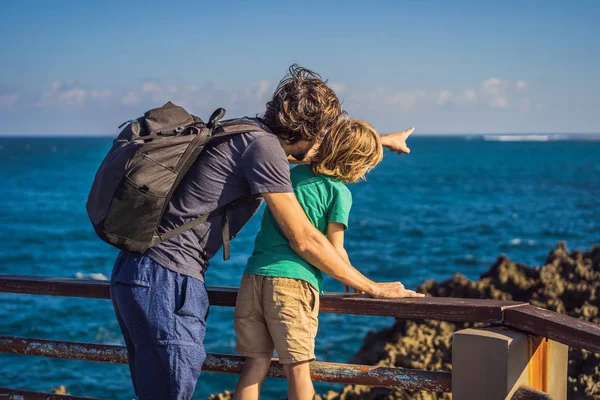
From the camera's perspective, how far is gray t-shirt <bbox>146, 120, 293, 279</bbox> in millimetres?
2723

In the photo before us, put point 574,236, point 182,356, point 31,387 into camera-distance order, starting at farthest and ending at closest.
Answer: point 574,236, point 31,387, point 182,356

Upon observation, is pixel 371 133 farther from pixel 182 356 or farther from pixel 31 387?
pixel 31 387

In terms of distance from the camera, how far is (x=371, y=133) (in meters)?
3.00

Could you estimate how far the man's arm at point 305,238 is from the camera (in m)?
2.76

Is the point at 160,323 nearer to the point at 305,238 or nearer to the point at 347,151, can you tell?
the point at 305,238

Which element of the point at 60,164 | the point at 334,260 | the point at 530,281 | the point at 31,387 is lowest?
the point at 31,387

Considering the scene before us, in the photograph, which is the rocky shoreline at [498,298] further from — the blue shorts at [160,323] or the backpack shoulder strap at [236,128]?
the backpack shoulder strap at [236,128]

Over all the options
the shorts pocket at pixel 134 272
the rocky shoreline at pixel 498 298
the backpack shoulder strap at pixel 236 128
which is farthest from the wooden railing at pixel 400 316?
the rocky shoreline at pixel 498 298

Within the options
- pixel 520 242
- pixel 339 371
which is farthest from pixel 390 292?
pixel 520 242

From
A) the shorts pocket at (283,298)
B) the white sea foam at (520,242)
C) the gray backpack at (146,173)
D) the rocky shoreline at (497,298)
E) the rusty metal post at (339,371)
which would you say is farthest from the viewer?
the white sea foam at (520,242)

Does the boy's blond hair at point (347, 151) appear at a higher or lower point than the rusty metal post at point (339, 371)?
higher

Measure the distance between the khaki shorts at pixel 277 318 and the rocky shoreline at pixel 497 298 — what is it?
3.02m

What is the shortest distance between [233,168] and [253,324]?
68cm

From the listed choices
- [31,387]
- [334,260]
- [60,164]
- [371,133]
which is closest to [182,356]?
[334,260]
